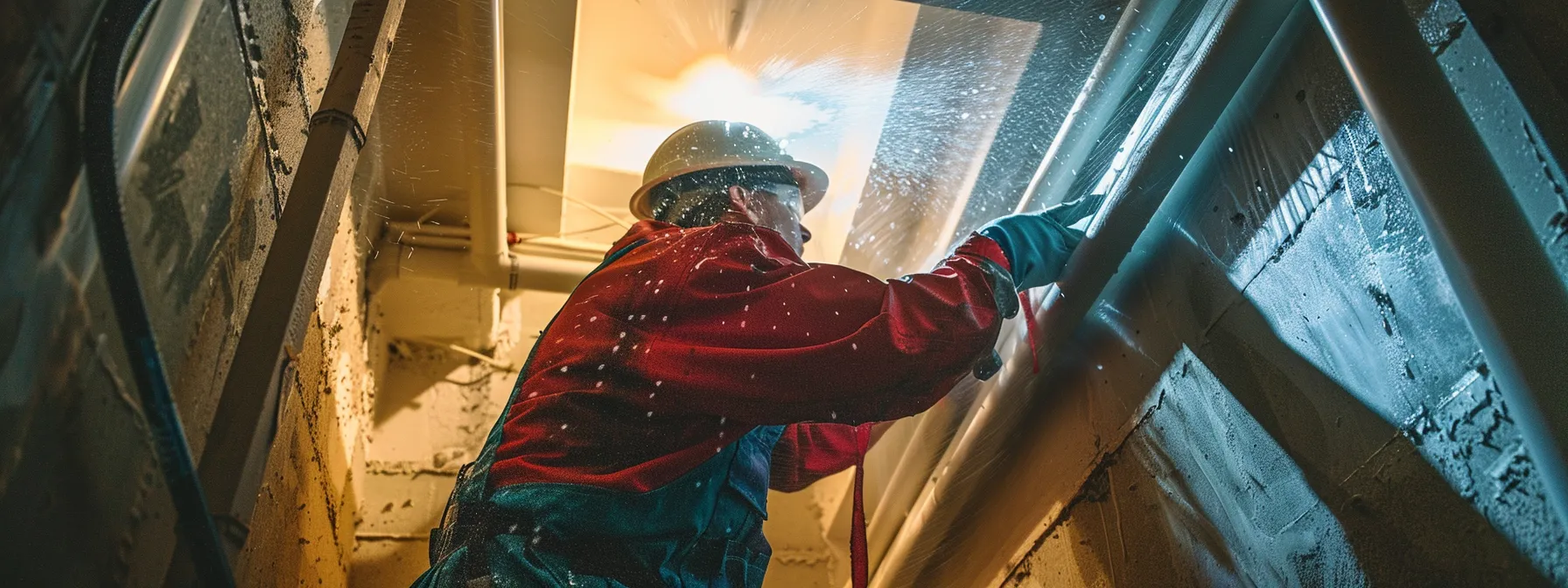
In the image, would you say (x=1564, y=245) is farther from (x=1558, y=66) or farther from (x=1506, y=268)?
(x=1558, y=66)

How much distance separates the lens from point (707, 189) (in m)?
2.53

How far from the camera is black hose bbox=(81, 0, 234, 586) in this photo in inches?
34.8

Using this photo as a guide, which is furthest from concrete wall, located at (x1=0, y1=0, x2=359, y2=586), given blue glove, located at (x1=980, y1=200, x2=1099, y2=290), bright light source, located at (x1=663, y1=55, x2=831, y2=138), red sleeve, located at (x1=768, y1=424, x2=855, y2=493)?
bright light source, located at (x1=663, y1=55, x2=831, y2=138)

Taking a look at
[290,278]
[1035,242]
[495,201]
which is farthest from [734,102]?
[290,278]

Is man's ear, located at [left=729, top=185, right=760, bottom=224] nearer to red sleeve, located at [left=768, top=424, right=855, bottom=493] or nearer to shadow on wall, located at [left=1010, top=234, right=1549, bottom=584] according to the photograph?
red sleeve, located at [left=768, top=424, right=855, bottom=493]

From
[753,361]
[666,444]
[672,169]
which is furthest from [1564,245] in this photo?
[672,169]

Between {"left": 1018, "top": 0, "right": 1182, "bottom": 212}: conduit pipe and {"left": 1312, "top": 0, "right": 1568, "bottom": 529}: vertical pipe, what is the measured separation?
3.22 feet

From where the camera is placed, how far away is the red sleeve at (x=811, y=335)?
1.73 metres

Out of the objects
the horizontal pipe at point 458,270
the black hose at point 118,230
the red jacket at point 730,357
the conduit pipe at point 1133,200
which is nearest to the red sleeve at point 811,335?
the red jacket at point 730,357

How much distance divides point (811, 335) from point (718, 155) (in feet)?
3.19

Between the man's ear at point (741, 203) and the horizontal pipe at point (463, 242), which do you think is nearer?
the man's ear at point (741, 203)

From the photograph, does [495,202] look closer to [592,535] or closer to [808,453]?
[808,453]

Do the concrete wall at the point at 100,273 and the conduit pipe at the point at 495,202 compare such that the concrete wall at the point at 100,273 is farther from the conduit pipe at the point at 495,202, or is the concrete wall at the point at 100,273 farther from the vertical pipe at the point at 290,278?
the conduit pipe at the point at 495,202

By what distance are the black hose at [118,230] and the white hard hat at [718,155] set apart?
5.56ft
